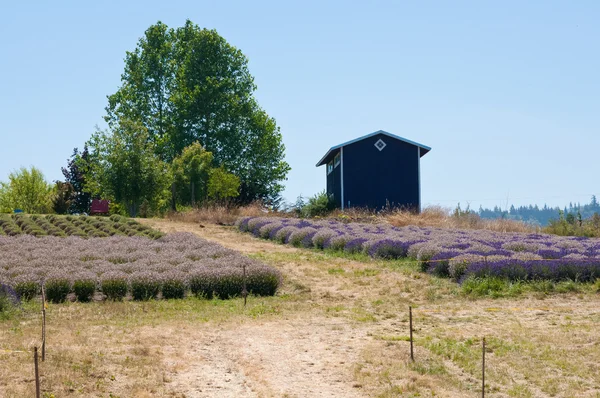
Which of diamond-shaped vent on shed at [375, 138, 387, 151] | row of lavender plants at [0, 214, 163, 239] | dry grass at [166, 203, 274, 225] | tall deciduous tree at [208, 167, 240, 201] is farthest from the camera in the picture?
tall deciduous tree at [208, 167, 240, 201]

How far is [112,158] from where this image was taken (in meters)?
43.2

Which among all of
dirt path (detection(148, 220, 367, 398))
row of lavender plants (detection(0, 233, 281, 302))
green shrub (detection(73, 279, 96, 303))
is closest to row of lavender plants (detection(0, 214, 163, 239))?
row of lavender plants (detection(0, 233, 281, 302))

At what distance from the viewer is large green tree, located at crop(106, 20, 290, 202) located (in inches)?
2040

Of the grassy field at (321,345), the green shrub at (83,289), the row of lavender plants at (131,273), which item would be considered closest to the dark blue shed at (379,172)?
the row of lavender plants at (131,273)

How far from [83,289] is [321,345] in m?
6.38

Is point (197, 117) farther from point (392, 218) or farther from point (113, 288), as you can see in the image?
point (113, 288)

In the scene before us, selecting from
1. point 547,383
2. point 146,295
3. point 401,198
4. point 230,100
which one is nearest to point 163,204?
point 230,100

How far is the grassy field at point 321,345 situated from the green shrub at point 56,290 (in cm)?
54

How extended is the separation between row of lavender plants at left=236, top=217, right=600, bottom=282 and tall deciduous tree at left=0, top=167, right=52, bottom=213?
36.5 meters

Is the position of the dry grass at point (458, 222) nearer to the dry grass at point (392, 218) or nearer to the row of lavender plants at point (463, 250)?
the dry grass at point (392, 218)

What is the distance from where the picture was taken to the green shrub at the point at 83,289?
15406 millimetres

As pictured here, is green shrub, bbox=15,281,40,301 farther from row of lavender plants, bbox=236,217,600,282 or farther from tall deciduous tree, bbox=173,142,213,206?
tall deciduous tree, bbox=173,142,213,206

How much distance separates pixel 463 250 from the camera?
20.0 m

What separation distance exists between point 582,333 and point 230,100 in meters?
41.8
